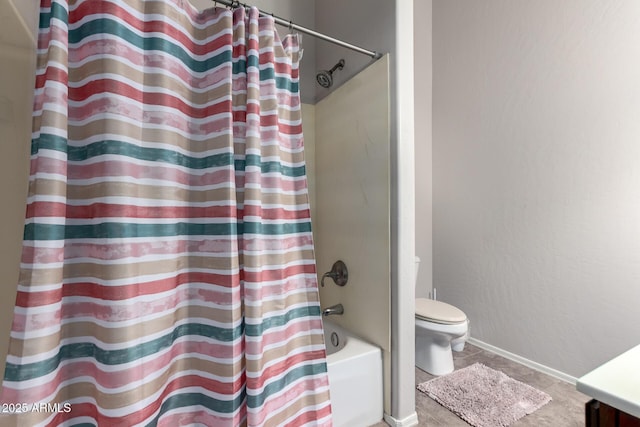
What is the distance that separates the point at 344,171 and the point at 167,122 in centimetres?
103

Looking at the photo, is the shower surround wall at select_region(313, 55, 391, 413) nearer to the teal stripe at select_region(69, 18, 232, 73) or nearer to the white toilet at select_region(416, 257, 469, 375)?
the white toilet at select_region(416, 257, 469, 375)

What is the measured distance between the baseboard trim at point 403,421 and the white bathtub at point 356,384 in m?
0.04

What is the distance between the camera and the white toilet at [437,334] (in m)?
1.92

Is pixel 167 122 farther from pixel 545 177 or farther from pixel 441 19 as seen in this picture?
pixel 441 19

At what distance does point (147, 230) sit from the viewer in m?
0.89

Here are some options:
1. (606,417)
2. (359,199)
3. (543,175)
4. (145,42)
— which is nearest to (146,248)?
(145,42)

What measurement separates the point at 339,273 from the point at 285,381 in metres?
0.77

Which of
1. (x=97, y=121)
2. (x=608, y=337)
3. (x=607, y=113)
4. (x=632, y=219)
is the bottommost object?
(x=608, y=337)

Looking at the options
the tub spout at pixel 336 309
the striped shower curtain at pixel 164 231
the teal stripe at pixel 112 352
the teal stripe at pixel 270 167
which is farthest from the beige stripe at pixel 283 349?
the teal stripe at pixel 270 167

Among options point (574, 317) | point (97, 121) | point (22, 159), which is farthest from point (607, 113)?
point (22, 159)

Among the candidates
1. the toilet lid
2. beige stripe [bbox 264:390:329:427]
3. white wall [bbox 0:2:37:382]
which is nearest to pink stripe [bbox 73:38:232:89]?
white wall [bbox 0:2:37:382]

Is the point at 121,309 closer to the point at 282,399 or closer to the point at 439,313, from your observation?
the point at 282,399

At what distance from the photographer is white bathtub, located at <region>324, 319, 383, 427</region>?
1364mm

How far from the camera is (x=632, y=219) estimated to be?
1.63 m
